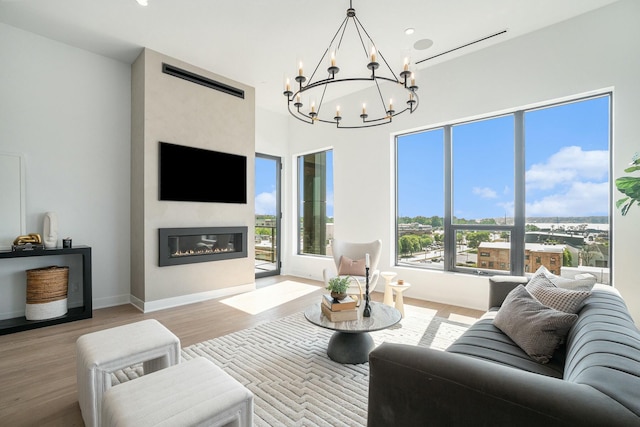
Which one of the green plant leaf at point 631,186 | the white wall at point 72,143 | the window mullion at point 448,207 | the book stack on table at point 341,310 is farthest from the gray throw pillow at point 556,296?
the white wall at point 72,143

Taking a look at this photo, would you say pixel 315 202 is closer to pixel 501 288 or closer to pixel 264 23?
pixel 264 23

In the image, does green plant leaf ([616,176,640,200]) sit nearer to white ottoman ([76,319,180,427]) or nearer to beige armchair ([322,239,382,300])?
beige armchair ([322,239,382,300])

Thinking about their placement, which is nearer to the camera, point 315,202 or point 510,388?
point 510,388

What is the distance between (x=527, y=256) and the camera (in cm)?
371

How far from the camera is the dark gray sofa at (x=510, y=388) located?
816mm

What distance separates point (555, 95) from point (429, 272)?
263 centimetres

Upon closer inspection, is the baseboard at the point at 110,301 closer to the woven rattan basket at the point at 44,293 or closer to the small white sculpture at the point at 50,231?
the woven rattan basket at the point at 44,293

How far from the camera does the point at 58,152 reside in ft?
12.0

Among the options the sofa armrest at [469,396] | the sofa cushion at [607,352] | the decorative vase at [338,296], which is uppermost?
the sofa cushion at [607,352]

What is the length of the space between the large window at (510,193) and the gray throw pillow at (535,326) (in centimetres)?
217

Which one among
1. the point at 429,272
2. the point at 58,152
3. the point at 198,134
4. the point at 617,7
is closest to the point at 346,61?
the point at 198,134

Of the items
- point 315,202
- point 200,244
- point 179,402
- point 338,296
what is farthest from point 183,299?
point 179,402

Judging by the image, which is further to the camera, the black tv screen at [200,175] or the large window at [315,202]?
the large window at [315,202]

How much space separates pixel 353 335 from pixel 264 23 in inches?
134
